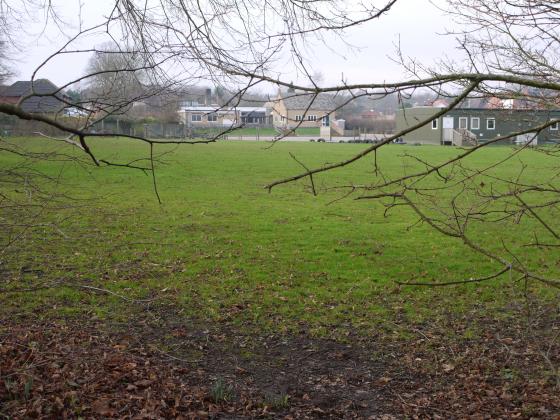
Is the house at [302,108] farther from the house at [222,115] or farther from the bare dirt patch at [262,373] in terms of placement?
the bare dirt patch at [262,373]

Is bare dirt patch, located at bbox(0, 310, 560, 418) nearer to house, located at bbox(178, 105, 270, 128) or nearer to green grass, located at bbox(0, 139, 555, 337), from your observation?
green grass, located at bbox(0, 139, 555, 337)

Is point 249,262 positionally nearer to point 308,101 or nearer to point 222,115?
point 222,115

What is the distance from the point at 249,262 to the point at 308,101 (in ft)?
20.1

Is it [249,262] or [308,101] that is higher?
[308,101]

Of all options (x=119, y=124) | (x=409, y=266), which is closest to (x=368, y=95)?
(x=119, y=124)

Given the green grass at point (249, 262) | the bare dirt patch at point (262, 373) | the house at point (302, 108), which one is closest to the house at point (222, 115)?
the house at point (302, 108)

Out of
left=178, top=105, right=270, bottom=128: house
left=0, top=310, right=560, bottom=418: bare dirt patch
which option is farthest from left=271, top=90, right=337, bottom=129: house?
left=0, top=310, right=560, bottom=418: bare dirt patch

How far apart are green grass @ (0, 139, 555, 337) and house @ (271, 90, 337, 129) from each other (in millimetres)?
425

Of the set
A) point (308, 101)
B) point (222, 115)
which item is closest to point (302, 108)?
point (308, 101)

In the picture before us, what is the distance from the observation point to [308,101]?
4.18 m

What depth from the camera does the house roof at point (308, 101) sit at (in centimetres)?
413

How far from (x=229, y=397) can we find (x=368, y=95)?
3018 millimetres

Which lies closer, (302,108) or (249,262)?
(302,108)

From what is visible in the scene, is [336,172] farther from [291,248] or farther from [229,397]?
[229,397]
